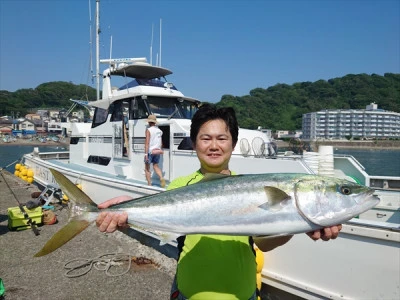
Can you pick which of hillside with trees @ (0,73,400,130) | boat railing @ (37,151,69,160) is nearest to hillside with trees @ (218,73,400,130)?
hillside with trees @ (0,73,400,130)

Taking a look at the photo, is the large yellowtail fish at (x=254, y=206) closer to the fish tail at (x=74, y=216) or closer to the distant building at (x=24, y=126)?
the fish tail at (x=74, y=216)

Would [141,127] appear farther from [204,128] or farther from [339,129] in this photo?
[339,129]

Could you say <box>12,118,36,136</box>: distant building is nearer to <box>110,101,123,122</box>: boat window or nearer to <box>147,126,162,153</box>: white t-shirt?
<box>110,101,123,122</box>: boat window

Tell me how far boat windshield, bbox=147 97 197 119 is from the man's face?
7.05m

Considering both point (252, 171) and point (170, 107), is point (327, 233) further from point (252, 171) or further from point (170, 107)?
point (170, 107)

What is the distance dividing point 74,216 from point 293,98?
180748 mm

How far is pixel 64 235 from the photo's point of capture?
205cm

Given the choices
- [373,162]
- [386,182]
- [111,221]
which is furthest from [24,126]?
[111,221]

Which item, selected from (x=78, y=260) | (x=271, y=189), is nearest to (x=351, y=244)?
(x=271, y=189)

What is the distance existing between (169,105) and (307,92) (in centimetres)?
18567

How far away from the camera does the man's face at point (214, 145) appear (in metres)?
2.24

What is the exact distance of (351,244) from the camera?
367cm

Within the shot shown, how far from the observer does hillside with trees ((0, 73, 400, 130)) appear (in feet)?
486

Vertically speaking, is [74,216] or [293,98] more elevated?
[293,98]
